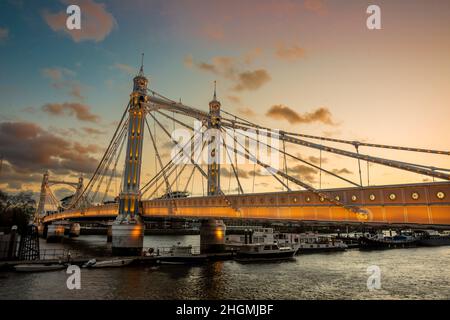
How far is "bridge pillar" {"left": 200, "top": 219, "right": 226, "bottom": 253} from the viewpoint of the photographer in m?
60.4

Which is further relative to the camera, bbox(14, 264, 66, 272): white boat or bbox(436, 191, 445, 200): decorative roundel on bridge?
bbox(14, 264, 66, 272): white boat

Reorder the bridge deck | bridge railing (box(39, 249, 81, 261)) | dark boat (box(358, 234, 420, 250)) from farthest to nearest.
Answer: dark boat (box(358, 234, 420, 250))
bridge railing (box(39, 249, 81, 261))
the bridge deck

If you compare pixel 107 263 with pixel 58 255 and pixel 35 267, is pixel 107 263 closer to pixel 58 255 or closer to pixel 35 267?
pixel 35 267

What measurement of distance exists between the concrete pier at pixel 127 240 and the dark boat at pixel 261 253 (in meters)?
17.6

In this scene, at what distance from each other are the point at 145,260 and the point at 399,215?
3744 cm

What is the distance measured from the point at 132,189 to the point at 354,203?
40.7 meters

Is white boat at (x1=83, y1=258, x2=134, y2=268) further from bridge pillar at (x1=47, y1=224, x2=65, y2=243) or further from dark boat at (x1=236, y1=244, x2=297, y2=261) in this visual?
bridge pillar at (x1=47, y1=224, x2=65, y2=243)

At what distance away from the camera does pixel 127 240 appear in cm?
5128

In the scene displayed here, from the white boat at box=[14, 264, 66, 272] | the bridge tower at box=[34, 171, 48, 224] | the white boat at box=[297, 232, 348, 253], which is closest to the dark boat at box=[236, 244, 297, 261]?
the white boat at box=[297, 232, 348, 253]

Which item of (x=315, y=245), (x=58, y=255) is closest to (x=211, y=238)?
(x=315, y=245)

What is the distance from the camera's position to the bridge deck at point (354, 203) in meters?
21.5

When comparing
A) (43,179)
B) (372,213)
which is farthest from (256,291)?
(43,179)

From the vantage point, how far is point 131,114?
192ft

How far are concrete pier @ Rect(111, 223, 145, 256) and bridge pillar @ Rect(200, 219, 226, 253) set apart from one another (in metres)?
13.5
